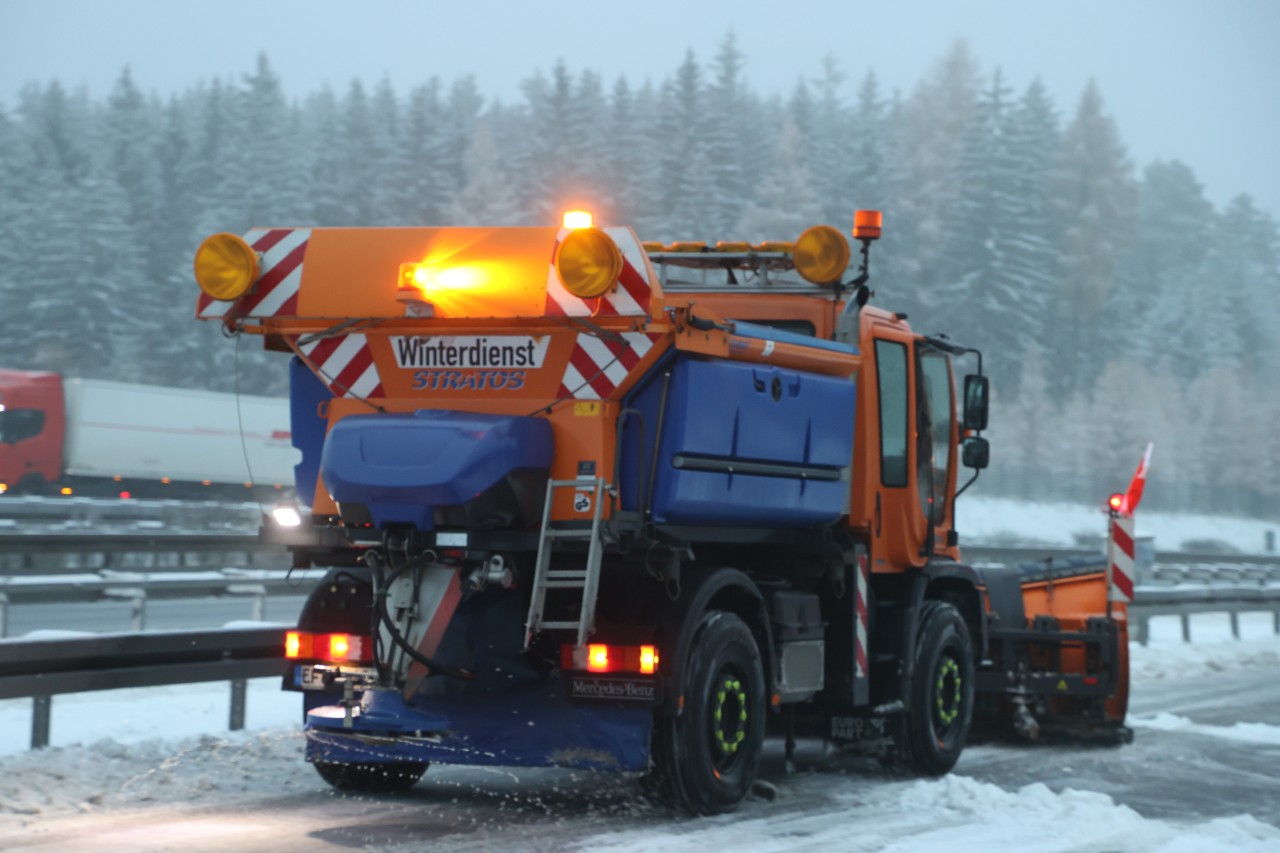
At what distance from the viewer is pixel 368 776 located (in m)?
9.07

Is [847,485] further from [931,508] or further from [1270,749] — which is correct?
[1270,749]

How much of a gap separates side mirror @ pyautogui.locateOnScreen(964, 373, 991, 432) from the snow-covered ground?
2133 mm

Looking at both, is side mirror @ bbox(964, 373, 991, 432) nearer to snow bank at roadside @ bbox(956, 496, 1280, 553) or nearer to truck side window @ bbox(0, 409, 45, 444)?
truck side window @ bbox(0, 409, 45, 444)

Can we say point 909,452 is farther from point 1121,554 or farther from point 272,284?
point 272,284

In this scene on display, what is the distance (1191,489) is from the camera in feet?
251

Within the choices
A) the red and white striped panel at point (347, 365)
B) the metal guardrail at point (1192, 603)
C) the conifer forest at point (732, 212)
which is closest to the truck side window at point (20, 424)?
the conifer forest at point (732, 212)

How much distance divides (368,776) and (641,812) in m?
1.43

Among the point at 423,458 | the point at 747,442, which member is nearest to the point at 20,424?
the point at 747,442

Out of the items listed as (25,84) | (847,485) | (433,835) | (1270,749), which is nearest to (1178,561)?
(1270,749)

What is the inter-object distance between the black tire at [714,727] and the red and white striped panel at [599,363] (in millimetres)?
1221

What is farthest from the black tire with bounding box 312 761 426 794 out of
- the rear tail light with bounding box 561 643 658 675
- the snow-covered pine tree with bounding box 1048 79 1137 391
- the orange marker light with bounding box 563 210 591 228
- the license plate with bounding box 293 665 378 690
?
the snow-covered pine tree with bounding box 1048 79 1137 391

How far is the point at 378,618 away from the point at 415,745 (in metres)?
0.63

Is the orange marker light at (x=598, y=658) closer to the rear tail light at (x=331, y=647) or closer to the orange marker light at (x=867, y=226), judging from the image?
the rear tail light at (x=331, y=647)

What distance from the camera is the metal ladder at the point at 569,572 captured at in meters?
7.86
